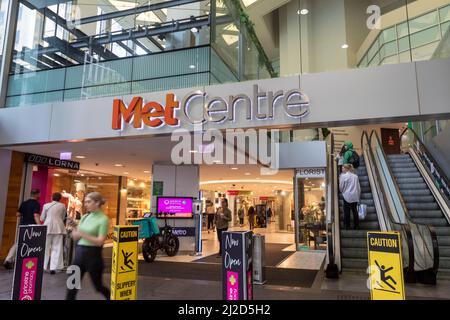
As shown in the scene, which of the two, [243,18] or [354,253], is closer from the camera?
[354,253]

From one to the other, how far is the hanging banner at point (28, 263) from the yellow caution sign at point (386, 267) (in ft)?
11.8

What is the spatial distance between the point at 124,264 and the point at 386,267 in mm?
2595

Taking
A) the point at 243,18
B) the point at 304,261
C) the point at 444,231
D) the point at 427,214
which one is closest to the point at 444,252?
the point at 444,231

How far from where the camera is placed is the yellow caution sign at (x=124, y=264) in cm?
361

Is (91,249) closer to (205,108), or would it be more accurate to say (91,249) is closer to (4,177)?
(205,108)

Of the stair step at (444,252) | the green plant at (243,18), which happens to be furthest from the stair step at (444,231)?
the green plant at (243,18)

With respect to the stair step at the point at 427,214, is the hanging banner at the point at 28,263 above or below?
below

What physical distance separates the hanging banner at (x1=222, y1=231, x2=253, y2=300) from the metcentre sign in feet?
8.89

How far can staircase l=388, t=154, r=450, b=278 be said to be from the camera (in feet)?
21.0

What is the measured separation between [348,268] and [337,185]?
249 cm

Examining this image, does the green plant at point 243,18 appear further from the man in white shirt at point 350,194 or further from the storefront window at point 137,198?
the storefront window at point 137,198

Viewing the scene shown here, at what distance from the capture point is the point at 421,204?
7824mm

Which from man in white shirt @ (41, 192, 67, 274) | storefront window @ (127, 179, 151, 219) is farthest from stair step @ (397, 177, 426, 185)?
storefront window @ (127, 179, 151, 219)

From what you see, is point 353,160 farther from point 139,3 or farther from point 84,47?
point 84,47
